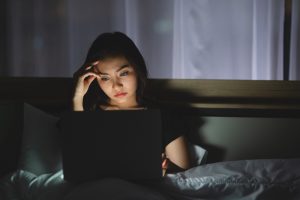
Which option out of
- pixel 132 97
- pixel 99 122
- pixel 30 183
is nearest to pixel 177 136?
pixel 132 97

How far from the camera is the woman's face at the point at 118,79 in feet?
5.34

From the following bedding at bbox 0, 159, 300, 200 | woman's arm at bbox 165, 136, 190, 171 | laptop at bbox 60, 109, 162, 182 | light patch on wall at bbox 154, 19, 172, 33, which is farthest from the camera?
light patch on wall at bbox 154, 19, 172, 33

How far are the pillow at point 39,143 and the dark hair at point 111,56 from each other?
195mm

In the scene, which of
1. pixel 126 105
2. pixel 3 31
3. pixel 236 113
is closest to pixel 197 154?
pixel 236 113

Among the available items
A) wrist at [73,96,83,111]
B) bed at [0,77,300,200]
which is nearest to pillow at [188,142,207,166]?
bed at [0,77,300,200]

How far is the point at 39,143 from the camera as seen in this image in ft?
5.54

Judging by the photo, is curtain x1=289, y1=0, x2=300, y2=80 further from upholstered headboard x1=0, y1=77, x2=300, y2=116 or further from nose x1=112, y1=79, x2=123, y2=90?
nose x1=112, y1=79, x2=123, y2=90

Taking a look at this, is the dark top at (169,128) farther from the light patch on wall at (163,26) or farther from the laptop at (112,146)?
the light patch on wall at (163,26)

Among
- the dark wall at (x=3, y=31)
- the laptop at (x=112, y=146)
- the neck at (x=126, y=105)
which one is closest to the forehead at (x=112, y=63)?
the neck at (x=126, y=105)

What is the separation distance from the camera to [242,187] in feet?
4.33

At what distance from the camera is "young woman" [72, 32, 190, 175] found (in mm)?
1636

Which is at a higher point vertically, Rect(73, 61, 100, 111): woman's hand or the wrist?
Rect(73, 61, 100, 111): woman's hand

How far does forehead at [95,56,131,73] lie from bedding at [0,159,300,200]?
0.47 m

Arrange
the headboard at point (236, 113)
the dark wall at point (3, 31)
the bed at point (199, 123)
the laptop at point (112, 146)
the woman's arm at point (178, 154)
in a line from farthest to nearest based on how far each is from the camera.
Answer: the dark wall at point (3, 31) → the headboard at point (236, 113) → the woman's arm at point (178, 154) → the bed at point (199, 123) → the laptop at point (112, 146)
